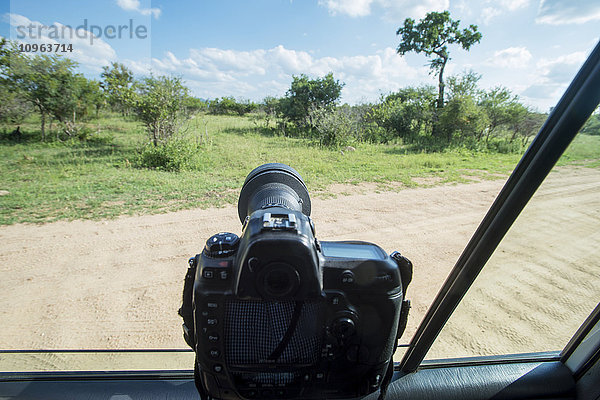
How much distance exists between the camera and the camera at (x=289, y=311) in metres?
0.68

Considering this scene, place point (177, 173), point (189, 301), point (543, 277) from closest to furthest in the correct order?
point (189, 301) → point (543, 277) → point (177, 173)

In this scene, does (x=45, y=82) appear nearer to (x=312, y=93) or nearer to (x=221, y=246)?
(x=312, y=93)

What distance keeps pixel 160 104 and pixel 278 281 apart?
861cm

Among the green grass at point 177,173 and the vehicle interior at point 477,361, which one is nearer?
the vehicle interior at point 477,361

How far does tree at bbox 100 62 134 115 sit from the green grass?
81 centimetres

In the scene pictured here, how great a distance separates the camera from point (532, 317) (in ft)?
4.84

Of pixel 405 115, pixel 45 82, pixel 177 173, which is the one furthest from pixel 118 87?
pixel 405 115

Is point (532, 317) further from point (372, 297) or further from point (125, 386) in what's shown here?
point (125, 386)

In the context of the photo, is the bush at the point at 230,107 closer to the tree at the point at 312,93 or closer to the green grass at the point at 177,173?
the green grass at the point at 177,173

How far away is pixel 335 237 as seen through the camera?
12.1 ft

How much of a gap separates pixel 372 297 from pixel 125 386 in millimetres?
1108

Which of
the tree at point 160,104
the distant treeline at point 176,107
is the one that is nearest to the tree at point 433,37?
the distant treeline at point 176,107

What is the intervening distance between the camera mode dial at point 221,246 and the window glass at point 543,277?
885mm

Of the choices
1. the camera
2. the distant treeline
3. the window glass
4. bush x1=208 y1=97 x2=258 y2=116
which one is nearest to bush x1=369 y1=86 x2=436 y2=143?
the distant treeline
